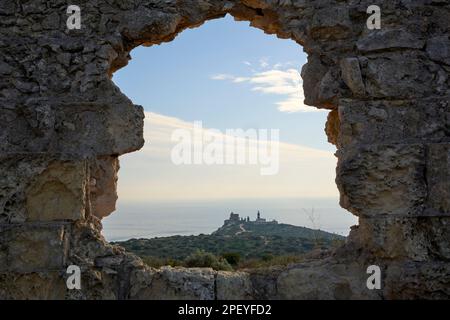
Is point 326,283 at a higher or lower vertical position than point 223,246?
higher

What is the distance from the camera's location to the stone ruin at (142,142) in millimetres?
2988

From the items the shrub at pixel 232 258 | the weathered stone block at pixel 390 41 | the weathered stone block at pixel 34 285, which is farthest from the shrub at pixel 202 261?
the weathered stone block at pixel 390 41

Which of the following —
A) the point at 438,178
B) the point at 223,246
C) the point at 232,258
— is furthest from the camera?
the point at 223,246

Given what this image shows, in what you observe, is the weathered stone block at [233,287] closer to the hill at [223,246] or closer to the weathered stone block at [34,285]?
the weathered stone block at [34,285]

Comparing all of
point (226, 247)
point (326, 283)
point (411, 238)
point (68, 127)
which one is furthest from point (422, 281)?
point (226, 247)

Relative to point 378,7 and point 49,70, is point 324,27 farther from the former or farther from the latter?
point 49,70

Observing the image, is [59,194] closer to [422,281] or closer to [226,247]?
[422,281]

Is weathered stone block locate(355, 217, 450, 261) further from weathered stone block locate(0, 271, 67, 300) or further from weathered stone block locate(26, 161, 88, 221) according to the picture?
weathered stone block locate(0, 271, 67, 300)

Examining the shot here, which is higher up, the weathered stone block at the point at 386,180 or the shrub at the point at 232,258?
the weathered stone block at the point at 386,180

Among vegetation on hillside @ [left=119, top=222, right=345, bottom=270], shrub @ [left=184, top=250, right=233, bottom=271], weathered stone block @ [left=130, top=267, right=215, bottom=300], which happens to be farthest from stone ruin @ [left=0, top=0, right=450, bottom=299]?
vegetation on hillside @ [left=119, top=222, right=345, bottom=270]

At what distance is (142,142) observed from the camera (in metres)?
3.21

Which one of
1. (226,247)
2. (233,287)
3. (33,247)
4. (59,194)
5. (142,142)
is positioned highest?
(142,142)

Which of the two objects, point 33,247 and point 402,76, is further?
point 402,76

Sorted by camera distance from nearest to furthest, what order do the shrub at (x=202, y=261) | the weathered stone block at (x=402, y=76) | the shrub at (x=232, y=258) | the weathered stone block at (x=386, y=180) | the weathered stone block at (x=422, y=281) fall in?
the weathered stone block at (x=422, y=281) < the weathered stone block at (x=386, y=180) < the weathered stone block at (x=402, y=76) < the shrub at (x=202, y=261) < the shrub at (x=232, y=258)
